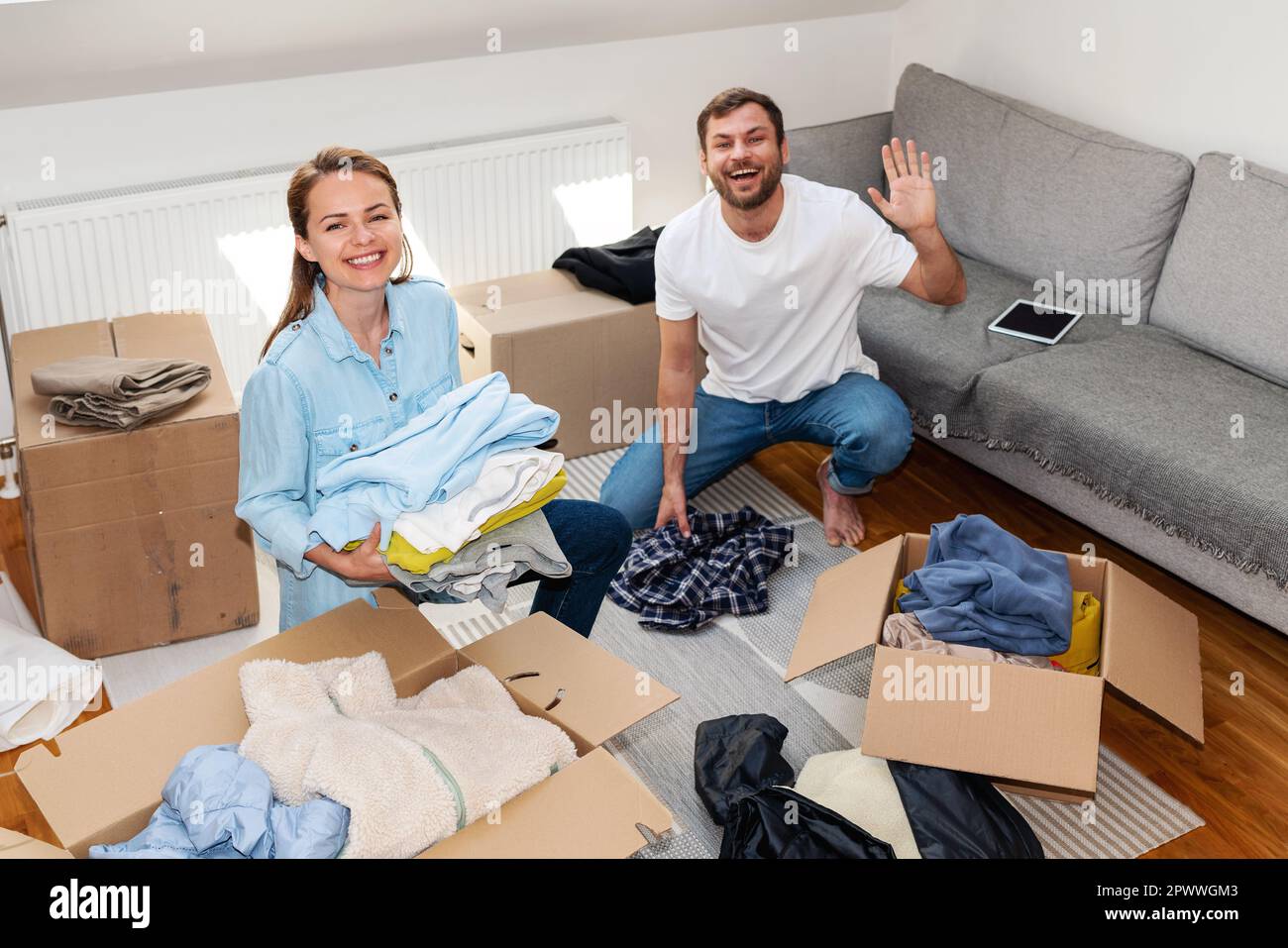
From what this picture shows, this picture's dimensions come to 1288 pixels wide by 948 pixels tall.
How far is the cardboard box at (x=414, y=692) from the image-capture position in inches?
57.2

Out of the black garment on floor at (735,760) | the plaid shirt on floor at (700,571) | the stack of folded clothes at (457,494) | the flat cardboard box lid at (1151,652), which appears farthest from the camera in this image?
the plaid shirt on floor at (700,571)

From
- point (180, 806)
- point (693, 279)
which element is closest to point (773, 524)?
point (693, 279)

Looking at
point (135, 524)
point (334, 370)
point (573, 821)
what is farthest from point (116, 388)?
point (573, 821)

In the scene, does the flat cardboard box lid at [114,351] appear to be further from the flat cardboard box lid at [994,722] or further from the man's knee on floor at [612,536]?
the flat cardboard box lid at [994,722]

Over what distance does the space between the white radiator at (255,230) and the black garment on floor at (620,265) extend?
0.70 feet

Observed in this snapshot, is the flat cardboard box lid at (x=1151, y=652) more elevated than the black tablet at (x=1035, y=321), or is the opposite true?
the black tablet at (x=1035, y=321)

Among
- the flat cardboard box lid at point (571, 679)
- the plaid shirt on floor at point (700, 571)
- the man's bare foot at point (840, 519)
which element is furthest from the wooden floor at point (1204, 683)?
the flat cardboard box lid at point (571, 679)

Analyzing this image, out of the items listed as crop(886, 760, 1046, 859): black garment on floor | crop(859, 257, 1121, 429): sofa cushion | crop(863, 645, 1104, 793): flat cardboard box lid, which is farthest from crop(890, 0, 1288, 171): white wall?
crop(886, 760, 1046, 859): black garment on floor

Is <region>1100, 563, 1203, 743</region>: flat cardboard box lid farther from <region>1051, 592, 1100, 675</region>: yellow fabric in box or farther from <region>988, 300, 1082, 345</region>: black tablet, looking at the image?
<region>988, 300, 1082, 345</region>: black tablet

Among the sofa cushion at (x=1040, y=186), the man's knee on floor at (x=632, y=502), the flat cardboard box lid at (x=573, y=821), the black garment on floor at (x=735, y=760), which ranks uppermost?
the sofa cushion at (x=1040, y=186)

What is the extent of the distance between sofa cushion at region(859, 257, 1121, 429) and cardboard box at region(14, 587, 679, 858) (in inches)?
57.5

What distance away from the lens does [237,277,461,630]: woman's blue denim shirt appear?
72.7 inches

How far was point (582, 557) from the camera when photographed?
2.14 meters

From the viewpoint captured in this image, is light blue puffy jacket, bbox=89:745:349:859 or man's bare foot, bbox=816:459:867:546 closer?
light blue puffy jacket, bbox=89:745:349:859
